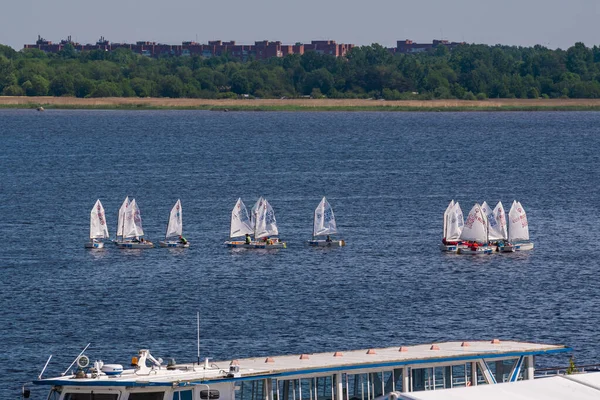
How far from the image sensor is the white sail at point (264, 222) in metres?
124

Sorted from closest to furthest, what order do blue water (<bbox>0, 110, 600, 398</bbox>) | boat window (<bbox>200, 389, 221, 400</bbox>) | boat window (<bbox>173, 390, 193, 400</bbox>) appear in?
boat window (<bbox>173, 390, 193, 400</bbox>) → boat window (<bbox>200, 389, 221, 400</bbox>) → blue water (<bbox>0, 110, 600, 398</bbox>)

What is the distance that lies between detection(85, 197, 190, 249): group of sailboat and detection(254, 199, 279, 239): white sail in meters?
7.06

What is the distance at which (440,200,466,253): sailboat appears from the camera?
393 ft

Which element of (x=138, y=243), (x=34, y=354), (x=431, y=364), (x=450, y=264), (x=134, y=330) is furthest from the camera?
(x=138, y=243)

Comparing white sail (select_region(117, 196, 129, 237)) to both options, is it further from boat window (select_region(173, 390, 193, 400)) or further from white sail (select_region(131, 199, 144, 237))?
boat window (select_region(173, 390, 193, 400))

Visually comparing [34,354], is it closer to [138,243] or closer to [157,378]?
[157,378]

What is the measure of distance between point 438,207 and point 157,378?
113m

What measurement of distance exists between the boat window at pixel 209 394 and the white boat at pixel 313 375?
33 mm

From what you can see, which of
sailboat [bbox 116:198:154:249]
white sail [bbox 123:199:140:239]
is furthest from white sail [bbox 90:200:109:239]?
white sail [bbox 123:199:140:239]

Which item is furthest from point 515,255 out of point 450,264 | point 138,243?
point 138,243

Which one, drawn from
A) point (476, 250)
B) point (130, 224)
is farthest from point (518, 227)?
point (130, 224)

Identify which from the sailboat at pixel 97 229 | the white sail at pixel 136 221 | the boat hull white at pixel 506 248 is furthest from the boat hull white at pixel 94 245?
the boat hull white at pixel 506 248

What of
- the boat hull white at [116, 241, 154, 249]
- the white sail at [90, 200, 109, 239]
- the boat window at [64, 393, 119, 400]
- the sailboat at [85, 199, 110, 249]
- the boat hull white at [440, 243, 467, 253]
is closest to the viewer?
the boat window at [64, 393, 119, 400]

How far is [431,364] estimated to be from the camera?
47.5m
